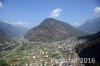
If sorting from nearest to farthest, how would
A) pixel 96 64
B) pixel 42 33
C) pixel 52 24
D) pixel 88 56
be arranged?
pixel 96 64, pixel 88 56, pixel 42 33, pixel 52 24

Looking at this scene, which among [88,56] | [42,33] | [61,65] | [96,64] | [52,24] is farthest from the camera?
[52,24]

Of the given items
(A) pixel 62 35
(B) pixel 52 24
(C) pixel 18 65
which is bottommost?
(C) pixel 18 65

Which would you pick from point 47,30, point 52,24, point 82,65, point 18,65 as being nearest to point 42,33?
point 47,30

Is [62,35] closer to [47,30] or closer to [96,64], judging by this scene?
[47,30]

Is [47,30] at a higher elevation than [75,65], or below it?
higher

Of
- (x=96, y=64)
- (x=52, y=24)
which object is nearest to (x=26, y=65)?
(x=96, y=64)

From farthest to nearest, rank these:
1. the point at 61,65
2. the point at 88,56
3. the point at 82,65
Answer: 1. the point at 88,56
2. the point at 61,65
3. the point at 82,65

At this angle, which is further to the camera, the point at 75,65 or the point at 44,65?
the point at 44,65

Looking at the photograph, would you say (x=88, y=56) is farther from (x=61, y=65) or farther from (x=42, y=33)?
(x=42, y=33)

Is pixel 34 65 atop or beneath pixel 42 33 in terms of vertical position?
beneath
